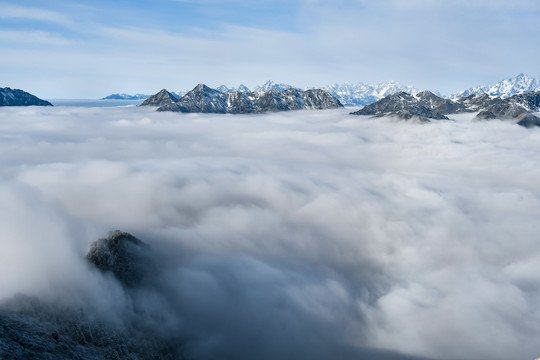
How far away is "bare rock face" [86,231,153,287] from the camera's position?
5842 inches

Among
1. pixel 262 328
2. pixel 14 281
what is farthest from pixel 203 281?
pixel 14 281

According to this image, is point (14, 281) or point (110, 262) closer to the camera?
point (14, 281)

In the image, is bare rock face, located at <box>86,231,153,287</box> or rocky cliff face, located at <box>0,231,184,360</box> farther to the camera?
bare rock face, located at <box>86,231,153,287</box>

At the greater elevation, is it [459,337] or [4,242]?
[4,242]

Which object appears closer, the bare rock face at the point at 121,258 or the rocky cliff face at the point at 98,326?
the rocky cliff face at the point at 98,326

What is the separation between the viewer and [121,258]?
155 meters

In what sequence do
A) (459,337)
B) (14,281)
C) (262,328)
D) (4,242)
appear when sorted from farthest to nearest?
1. (459,337)
2. (262,328)
3. (4,242)
4. (14,281)

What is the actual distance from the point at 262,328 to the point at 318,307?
38442 millimetres

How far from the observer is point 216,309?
166m

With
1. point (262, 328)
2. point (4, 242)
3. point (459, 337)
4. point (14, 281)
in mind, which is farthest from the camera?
point (459, 337)

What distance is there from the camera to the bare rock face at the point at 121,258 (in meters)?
148

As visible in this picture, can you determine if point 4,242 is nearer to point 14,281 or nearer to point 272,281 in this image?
point 14,281

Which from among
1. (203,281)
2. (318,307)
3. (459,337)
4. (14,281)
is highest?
(14,281)

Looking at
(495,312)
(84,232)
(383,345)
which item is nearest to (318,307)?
(383,345)
